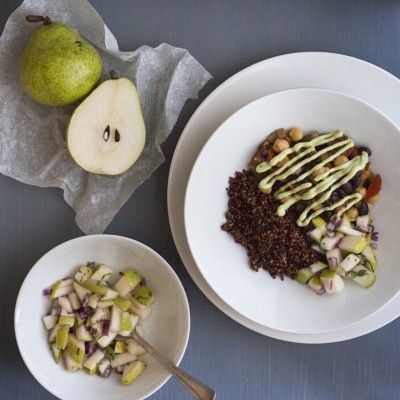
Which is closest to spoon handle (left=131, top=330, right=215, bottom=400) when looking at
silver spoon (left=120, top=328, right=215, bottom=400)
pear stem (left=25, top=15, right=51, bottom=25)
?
silver spoon (left=120, top=328, right=215, bottom=400)

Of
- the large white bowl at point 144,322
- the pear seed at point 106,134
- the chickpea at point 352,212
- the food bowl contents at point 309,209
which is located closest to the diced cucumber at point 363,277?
the food bowl contents at point 309,209

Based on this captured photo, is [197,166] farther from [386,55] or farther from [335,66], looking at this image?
[386,55]

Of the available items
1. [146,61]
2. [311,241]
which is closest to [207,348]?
[311,241]

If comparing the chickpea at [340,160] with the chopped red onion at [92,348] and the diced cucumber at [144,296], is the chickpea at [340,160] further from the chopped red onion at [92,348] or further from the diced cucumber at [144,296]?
the chopped red onion at [92,348]

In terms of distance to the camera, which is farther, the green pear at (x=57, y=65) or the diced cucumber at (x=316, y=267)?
the diced cucumber at (x=316, y=267)

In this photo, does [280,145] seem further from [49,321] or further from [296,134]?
[49,321]
